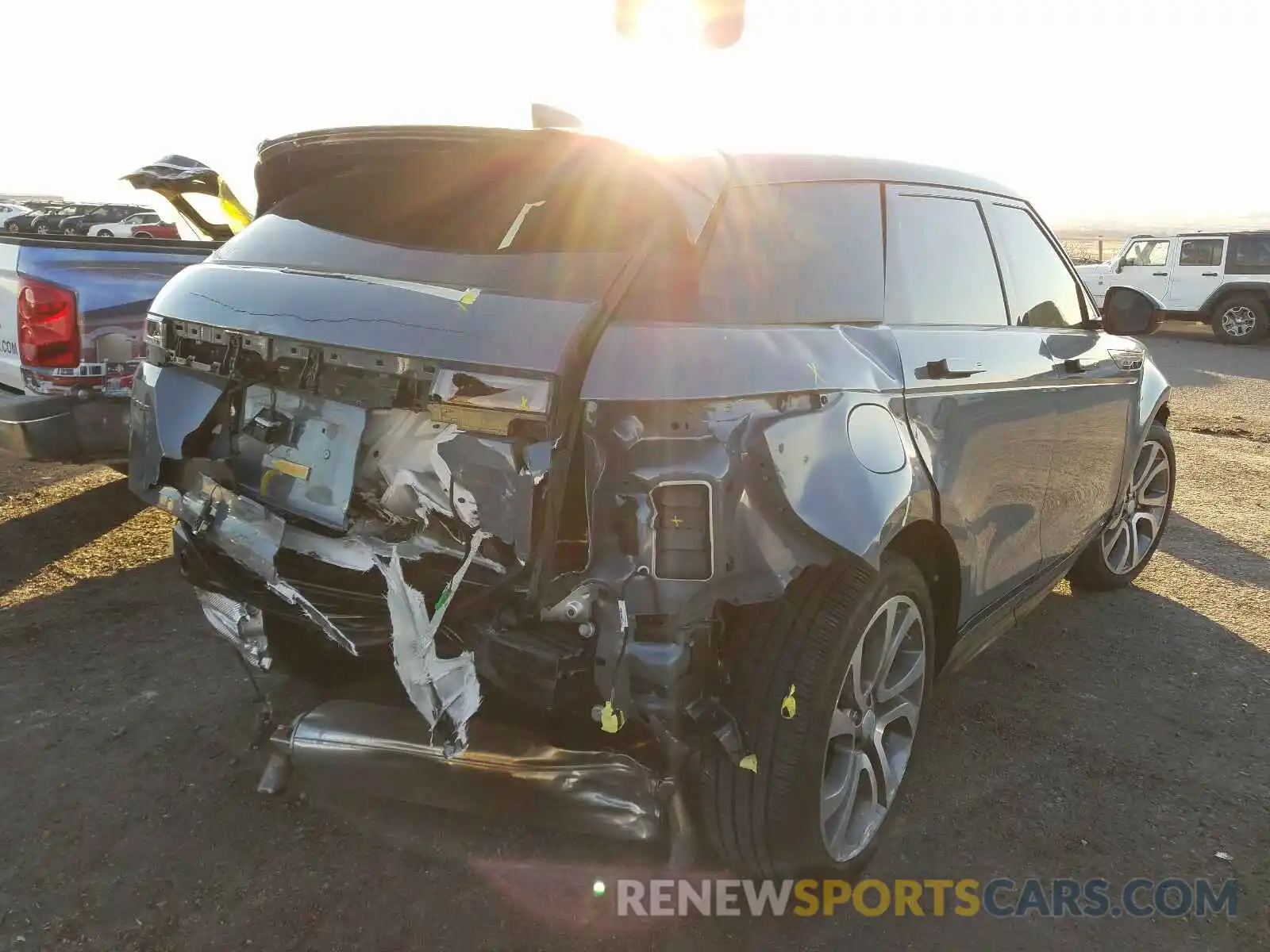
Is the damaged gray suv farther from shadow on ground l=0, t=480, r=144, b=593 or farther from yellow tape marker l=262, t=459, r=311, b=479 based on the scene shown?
shadow on ground l=0, t=480, r=144, b=593

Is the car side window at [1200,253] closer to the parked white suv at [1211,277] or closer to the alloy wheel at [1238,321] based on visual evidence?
the parked white suv at [1211,277]

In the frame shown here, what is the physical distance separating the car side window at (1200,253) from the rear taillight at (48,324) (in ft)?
59.2

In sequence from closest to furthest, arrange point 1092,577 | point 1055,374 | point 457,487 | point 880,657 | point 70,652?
point 457,487 < point 880,657 < point 1055,374 < point 70,652 < point 1092,577

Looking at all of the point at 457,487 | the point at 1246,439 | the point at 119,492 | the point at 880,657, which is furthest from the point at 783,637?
the point at 1246,439

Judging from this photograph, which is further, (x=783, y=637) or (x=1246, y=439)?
(x=1246, y=439)

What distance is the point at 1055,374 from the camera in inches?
130

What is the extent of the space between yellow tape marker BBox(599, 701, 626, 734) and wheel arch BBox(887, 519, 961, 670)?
91cm

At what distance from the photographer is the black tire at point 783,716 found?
7.07ft

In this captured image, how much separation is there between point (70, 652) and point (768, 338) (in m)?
3.09

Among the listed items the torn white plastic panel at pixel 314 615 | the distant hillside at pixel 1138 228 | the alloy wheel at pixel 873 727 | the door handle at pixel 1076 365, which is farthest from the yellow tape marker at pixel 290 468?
the distant hillside at pixel 1138 228

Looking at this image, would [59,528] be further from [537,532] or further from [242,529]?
[537,532]

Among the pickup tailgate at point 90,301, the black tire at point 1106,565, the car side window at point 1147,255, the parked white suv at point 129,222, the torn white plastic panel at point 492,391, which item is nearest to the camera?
the torn white plastic panel at point 492,391

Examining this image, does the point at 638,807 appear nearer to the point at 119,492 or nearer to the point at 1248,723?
the point at 1248,723
